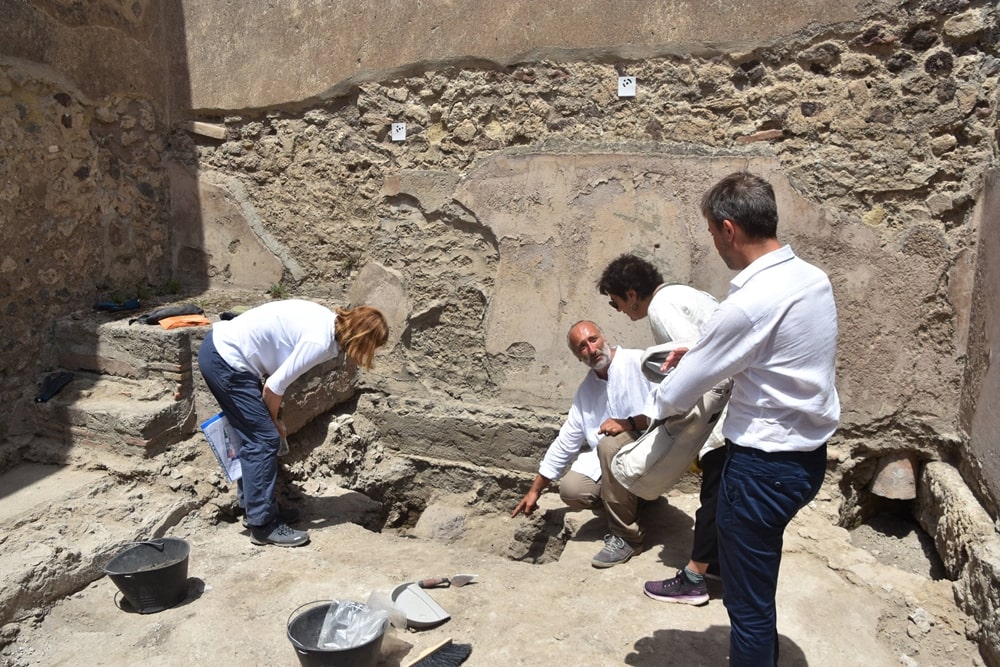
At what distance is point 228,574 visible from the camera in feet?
11.9

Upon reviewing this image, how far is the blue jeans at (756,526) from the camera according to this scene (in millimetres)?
2262

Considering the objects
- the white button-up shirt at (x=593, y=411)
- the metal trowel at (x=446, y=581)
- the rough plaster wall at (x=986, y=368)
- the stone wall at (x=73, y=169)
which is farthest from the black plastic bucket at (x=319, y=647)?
the rough plaster wall at (x=986, y=368)

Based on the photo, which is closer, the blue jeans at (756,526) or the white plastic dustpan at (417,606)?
the blue jeans at (756,526)

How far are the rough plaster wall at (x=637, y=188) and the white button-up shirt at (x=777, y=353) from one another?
6.73ft

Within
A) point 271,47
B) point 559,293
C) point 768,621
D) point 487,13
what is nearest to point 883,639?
point 768,621

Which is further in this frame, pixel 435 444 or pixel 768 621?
pixel 435 444

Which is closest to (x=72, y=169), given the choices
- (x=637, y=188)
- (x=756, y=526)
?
(x=637, y=188)

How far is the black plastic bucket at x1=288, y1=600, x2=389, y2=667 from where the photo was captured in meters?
2.65

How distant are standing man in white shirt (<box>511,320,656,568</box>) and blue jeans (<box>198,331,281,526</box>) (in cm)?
127

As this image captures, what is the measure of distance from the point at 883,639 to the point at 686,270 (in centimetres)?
207

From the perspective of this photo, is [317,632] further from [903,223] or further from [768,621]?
[903,223]

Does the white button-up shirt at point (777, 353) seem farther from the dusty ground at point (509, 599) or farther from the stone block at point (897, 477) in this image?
the stone block at point (897, 477)

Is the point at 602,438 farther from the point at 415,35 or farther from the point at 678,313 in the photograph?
the point at 415,35

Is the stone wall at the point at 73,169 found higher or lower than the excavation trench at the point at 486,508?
higher
